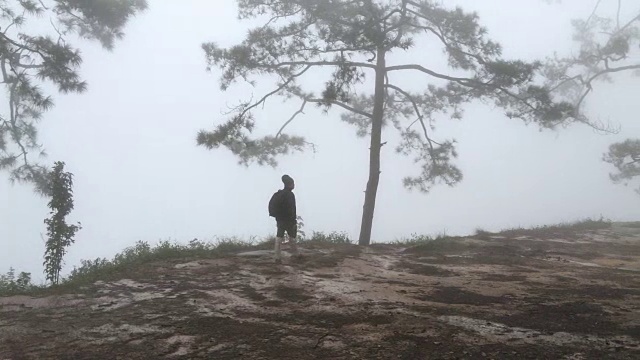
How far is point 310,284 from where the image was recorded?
25.1 ft

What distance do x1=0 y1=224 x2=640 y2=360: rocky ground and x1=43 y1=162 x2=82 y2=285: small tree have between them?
189cm

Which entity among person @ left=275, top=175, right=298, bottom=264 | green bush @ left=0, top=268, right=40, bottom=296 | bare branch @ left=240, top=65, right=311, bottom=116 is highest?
bare branch @ left=240, top=65, right=311, bottom=116

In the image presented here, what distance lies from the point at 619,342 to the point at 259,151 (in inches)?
485

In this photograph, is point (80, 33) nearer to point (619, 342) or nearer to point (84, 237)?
point (619, 342)

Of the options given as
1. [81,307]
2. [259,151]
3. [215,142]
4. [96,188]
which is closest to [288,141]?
[259,151]

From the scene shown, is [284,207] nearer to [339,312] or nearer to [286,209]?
[286,209]

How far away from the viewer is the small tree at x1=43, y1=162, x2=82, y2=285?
9.33 m

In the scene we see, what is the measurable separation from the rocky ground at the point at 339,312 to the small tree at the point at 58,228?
1.89 m

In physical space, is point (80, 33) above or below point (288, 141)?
above

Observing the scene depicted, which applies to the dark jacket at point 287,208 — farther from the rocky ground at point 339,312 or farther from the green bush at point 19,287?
the green bush at point 19,287

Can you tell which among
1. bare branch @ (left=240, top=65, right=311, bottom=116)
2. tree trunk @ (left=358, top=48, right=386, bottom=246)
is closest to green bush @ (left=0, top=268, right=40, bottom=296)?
bare branch @ (left=240, top=65, right=311, bottom=116)

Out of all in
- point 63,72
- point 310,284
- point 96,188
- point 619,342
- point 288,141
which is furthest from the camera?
point 96,188

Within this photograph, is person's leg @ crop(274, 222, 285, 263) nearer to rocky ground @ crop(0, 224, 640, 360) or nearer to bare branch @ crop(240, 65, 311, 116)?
rocky ground @ crop(0, 224, 640, 360)

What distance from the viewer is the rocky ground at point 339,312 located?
15.7 feet
